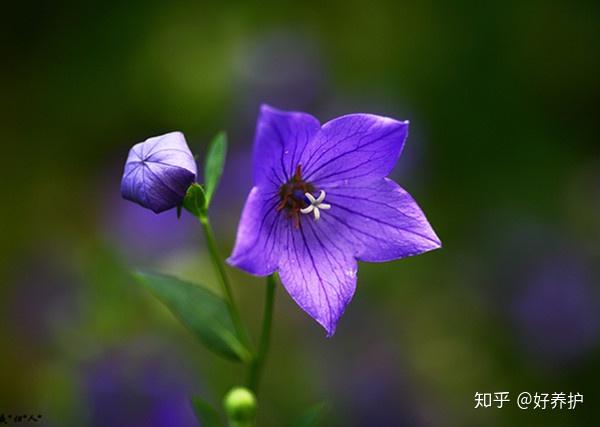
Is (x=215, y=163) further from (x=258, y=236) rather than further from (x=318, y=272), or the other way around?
(x=318, y=272)

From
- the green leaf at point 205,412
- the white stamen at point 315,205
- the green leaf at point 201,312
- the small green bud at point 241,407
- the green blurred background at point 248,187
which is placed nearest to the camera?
the small green bud at point 241,407

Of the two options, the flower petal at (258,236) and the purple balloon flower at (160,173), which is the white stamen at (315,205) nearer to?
the flower petal at (258,236)

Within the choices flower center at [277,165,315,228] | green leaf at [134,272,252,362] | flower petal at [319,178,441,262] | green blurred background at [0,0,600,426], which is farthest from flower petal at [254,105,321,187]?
green blurred background at [0,0,600,426]

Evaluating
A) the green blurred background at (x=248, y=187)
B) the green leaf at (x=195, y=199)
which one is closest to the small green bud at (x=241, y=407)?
the green leaf at (x=195, y=199)

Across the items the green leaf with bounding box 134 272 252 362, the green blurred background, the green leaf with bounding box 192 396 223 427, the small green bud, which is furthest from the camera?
the green blurred background

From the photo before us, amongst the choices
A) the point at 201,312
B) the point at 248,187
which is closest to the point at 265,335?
the point at 201,312

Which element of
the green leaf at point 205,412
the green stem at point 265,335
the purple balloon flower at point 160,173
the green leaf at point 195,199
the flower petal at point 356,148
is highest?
the flower petal at point 356,148

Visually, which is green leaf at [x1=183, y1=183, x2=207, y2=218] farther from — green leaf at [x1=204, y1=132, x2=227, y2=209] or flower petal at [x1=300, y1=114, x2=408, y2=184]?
flower petal at [x1=300, y1=114, x2=408, y2=184]

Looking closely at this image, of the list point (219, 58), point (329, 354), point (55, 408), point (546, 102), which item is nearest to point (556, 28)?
point (546, 102)
